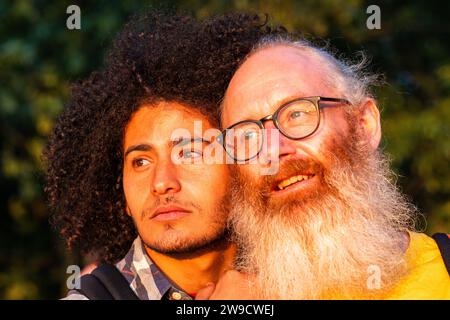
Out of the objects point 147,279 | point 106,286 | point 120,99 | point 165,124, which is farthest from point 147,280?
point 120,99

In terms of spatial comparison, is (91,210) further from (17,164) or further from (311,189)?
(17,164)

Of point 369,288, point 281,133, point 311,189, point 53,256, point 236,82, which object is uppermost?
point 53,256

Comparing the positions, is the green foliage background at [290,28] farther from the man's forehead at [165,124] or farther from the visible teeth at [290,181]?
the visible teeth at [290,181]

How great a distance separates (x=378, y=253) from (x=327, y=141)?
1.88ft

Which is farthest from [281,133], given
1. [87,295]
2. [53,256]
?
[53,256]

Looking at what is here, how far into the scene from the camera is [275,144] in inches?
153

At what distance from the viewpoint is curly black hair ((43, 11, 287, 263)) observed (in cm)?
463

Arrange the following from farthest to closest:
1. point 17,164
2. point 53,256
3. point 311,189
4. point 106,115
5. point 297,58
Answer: point 53,256, point 17,164, point 106,115, point 297,58, point 311,189

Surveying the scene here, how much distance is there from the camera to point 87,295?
13.1 ft

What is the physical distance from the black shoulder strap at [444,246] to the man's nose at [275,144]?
2.74 ft

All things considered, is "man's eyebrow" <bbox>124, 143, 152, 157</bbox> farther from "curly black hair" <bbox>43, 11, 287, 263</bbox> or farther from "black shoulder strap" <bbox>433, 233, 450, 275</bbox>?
"black shoulder strap" <bbox>433, 233, 450, 275</bbox>

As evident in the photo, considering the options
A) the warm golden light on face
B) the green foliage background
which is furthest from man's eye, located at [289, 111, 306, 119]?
the green foliage background

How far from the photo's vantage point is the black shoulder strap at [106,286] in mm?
4016

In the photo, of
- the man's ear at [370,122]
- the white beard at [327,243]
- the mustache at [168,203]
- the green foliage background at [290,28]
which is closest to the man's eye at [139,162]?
the mustache at [168,203]
